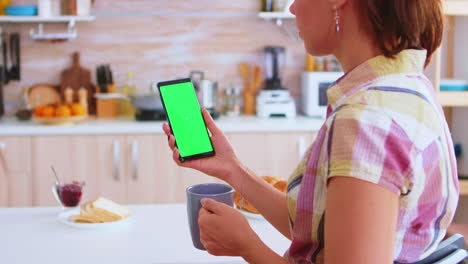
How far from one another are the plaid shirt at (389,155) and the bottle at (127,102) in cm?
286

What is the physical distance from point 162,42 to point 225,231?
286cm

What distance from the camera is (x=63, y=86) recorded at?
12.0ft

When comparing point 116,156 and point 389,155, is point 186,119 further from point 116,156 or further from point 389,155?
point 116,156

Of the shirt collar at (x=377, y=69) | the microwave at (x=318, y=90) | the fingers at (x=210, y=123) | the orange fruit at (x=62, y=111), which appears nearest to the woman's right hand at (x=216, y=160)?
the fingers at (x=210, y=123)

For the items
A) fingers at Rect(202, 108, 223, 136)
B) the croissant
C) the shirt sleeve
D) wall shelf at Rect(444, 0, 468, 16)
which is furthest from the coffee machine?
the shirt sleeve

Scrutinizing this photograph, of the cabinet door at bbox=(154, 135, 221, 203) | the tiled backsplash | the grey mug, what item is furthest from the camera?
the tiled backsplash

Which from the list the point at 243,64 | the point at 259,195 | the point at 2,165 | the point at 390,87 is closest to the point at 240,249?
the point at 259,195

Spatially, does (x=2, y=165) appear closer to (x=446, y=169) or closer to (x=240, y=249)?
(x=240, y=249)

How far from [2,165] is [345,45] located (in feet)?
8.86

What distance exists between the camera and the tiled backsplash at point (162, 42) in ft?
12.1

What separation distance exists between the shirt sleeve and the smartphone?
538 mm

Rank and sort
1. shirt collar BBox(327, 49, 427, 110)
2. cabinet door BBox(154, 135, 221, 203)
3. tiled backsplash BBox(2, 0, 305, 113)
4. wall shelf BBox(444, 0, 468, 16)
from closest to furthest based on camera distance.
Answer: shirt collar BBox(327, 49, 427, 110) < wall shelf BBox(444, 0, 468, 16) < cabinet door BBox(154, 135, 221, 203) < tiled backsplash BBox(2, 0, 305, 113)

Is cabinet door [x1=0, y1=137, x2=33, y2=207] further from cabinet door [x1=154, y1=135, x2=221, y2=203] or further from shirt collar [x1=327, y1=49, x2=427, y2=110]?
shirt collar [x1=327, y1=49, x2=427, y2=110]

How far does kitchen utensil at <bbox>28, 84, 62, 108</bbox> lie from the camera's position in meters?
3.64
